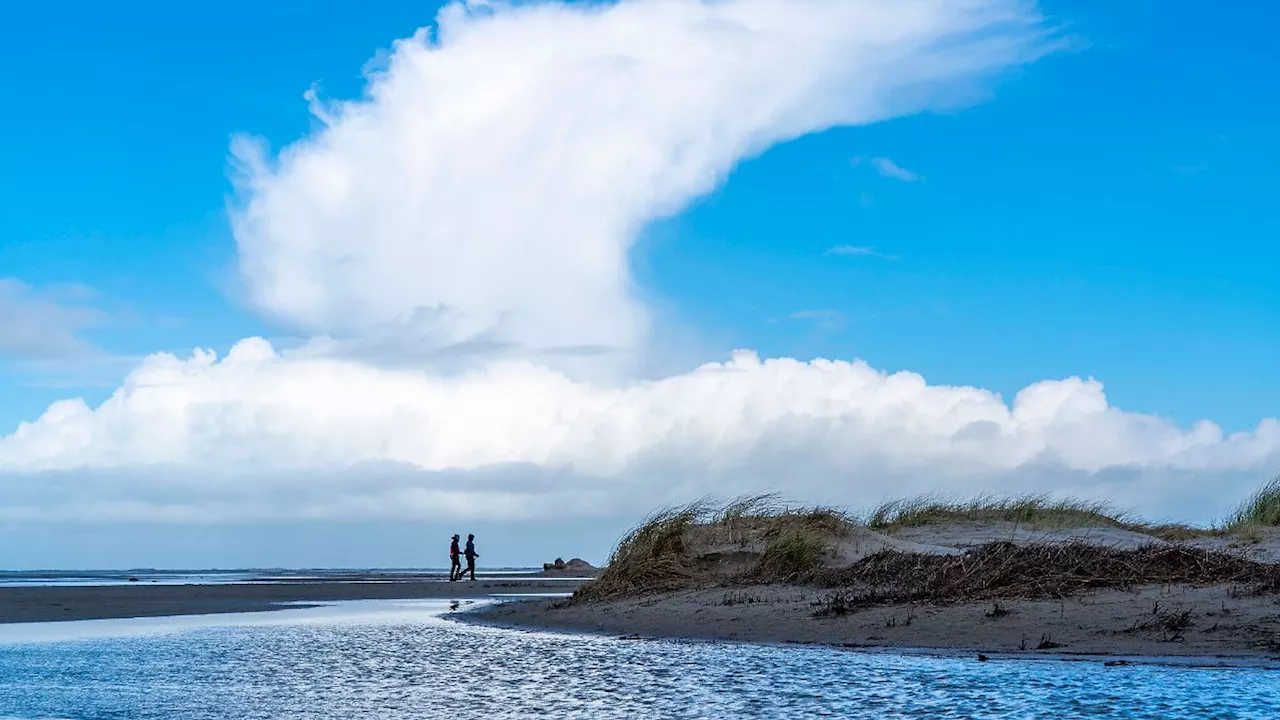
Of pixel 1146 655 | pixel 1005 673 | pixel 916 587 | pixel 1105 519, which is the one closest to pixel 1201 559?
pixel 916 587

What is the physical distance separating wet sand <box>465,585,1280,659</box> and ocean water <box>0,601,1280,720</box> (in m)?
1.31

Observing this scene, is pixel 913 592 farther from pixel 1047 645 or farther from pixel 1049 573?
pixel 1047 645

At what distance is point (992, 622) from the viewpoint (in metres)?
15.9

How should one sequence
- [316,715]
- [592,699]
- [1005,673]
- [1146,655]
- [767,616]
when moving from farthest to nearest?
1. [767,616]
2. [1146,655]
3. [1005,673]
4. [592,699]
5. [316,715]

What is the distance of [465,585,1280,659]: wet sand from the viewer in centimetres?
1407

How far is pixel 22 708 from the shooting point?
10.8 metres

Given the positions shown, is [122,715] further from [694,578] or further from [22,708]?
[694,578]

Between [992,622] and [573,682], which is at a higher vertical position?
[992,622]

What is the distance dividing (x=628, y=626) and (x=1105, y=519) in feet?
56.2

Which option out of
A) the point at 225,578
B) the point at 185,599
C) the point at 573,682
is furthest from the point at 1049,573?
the point at 225,578

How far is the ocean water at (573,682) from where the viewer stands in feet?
33.2

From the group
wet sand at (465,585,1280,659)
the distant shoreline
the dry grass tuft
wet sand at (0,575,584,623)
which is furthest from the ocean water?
wet sand at (0,575,584,623)

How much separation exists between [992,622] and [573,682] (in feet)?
21.4

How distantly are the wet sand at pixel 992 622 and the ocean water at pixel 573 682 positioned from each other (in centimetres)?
131
